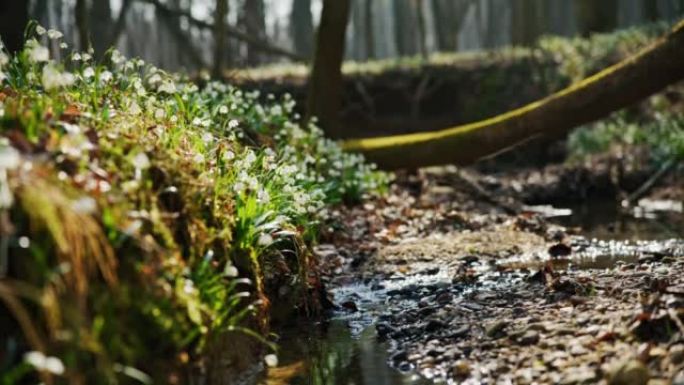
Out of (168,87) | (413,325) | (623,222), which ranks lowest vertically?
(623,222)

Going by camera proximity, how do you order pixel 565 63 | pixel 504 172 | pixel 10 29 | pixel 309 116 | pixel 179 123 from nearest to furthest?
pixel 179 123 → pixel 10 29 → pixel 309 116 → pixel 504 172 → pixel 565 63

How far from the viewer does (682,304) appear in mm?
4484

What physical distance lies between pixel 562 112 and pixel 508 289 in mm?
3505

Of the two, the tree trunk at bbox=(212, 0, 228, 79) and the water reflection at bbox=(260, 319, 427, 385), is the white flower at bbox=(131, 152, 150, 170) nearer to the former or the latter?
the water reflection at bbox=(260, 319, 427, 385)

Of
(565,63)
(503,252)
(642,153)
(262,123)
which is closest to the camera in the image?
(503,252)

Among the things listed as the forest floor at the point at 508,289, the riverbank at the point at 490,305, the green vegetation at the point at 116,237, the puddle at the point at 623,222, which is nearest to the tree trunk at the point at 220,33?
the forest floor at the point at 508,289

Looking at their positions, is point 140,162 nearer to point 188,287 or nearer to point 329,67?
point 188,287

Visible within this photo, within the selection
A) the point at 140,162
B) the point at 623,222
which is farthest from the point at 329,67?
the point at 140,162

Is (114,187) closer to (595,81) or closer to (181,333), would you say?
(181,333)

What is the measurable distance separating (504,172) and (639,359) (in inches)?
568

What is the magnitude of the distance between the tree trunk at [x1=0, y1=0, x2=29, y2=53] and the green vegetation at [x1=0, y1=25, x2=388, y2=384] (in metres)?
5.57

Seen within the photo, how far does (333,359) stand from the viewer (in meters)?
5.29

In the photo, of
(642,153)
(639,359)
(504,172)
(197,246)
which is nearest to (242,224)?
(197,246)

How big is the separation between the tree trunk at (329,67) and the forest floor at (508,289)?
1.59 metres
